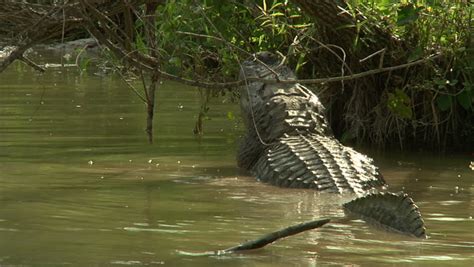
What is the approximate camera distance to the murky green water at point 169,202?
571cm

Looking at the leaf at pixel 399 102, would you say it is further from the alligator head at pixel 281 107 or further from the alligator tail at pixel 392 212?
the alligator tail at pixel 392 212

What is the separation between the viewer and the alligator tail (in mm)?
6340

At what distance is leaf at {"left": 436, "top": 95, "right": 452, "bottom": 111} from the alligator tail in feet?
9.56

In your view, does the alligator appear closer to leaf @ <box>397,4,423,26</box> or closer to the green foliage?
the green foliage

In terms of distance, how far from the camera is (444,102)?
9.61 m

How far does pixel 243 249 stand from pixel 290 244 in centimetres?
35

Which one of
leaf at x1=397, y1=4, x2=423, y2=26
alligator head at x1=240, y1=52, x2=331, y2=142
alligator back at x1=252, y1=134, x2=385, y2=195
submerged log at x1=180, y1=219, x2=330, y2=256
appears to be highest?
leaf at x1=397, y1=4, x2=423, y2=26

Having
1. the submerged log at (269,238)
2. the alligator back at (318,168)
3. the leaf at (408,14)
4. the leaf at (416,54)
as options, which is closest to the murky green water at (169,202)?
the submerged log at (269,238)

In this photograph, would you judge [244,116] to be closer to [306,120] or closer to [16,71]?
[306,120]

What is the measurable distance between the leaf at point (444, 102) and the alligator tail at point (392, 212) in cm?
291

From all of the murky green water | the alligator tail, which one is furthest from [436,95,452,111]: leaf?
the alligator tail

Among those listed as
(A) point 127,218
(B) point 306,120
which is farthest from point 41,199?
(B) point 306,120

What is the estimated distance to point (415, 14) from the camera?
8945 millimetres

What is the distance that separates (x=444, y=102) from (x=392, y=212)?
3.30m
